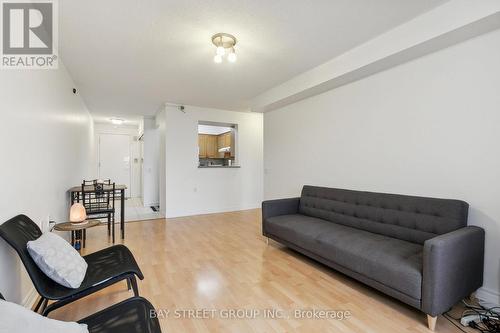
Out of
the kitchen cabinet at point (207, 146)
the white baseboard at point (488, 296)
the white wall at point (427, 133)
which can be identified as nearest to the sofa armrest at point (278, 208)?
the white wall at point (427, 133)

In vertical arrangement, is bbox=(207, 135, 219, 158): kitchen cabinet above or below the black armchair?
above

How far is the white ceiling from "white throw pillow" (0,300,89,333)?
2.16m

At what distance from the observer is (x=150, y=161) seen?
21.8 ft

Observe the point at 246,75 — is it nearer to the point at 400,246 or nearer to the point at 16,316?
the point at 400,246

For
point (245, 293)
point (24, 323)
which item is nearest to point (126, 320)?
point (24, 323)

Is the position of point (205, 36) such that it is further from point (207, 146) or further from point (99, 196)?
point (207, 146)

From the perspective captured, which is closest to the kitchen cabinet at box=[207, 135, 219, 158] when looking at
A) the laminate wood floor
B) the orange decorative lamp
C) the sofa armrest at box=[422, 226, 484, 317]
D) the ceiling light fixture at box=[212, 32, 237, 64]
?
the laminate wood floor

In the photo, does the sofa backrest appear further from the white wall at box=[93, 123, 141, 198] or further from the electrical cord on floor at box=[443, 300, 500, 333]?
the white wall at box=[93, 123, 141, 198]

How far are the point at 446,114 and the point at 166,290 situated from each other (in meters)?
3.10

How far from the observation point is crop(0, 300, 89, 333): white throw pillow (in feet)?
2.91

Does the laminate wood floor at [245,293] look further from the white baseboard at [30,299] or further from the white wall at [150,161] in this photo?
the white wall at [150,161]

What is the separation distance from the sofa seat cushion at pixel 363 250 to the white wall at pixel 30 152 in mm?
2491

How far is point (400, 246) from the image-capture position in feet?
6.96

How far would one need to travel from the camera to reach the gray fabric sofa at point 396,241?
65.6 inches
